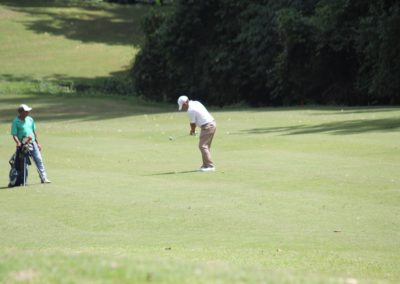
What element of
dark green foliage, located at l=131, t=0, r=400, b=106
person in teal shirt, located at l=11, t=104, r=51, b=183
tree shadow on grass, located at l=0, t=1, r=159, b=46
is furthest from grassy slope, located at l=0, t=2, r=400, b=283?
tree shadow on grass, located at l=0, t=1, r=159, b=46

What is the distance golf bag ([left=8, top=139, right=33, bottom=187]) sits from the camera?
20953 millimetres

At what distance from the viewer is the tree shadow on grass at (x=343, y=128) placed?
28.6 metres

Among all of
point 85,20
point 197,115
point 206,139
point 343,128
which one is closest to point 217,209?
point 206,139

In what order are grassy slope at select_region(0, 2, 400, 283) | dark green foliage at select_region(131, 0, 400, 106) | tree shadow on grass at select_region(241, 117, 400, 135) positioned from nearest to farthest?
grassy slope at select_region(0, 2, 400, 283)
tree shadow on grass at select_region(241, 117, 400, 135)
dark green foliage at select_region(131, 0, 400, 106)

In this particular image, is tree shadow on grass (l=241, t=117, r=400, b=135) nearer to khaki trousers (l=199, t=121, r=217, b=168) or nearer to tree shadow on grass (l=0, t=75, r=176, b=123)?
khaki trousers (l=199, t=121, r=217, b=168)

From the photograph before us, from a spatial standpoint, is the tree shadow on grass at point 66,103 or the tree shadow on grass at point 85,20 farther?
the tree shadow on grass at point 85,20

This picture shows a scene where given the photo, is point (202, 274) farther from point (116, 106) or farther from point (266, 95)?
point (266, 95)

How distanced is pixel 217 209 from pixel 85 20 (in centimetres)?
6754

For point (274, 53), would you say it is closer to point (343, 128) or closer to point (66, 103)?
point (66, 103)

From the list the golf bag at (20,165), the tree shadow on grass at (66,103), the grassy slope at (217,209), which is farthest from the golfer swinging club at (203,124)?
the tree shadow on grass at (66,103)

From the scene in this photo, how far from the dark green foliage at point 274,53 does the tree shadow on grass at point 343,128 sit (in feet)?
38.5

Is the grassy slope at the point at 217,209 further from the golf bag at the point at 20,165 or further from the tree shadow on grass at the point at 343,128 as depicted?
the golf bag at the point at 20,165

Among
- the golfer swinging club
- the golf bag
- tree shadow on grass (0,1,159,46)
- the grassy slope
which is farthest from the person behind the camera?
tree shadow on grass (0,1,159,46)

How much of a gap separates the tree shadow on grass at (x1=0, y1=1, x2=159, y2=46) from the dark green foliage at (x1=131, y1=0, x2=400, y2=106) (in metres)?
19.1
